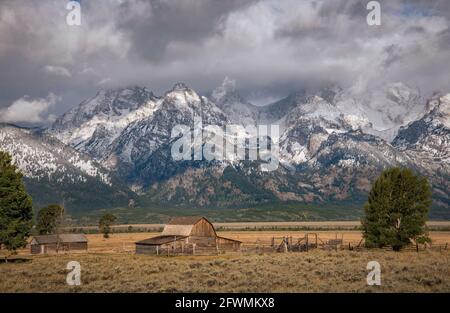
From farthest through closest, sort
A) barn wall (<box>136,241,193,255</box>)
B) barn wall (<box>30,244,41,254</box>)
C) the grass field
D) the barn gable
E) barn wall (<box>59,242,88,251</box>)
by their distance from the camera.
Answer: barn wall (<box>59,242,88,251</box>), barn wall (<box>30,244,41,254</box>), the barn gable, barn wall (<box>136,241,193,255</box>), the grass field

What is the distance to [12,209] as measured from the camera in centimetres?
6819

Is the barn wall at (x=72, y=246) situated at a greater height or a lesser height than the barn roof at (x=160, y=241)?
lesser

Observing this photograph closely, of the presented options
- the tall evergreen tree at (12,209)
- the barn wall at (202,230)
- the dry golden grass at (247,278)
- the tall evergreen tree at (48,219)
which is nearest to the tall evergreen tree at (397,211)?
the dry golden grass at (247,278)

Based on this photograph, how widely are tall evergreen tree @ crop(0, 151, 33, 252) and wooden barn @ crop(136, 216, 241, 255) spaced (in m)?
29.8

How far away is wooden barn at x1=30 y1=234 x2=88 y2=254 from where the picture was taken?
114125 mm

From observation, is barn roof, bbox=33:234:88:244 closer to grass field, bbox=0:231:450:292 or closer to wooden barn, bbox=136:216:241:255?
wooden barn, bbox=136:216:241:255

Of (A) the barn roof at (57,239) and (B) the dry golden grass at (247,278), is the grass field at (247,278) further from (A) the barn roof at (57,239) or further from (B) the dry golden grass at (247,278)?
(A) the barn roof at (57,239)

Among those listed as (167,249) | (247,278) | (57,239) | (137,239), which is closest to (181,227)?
(167,249)

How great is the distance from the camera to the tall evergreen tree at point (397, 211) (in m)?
76.6

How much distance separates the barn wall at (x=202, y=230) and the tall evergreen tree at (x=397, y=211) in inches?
1394

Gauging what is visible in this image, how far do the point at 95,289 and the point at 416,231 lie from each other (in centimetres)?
5183

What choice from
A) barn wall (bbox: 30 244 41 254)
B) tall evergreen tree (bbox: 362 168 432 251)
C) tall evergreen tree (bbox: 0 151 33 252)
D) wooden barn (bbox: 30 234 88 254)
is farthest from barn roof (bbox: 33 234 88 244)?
tall evergreen tree (bbox: 362 168 432 251)

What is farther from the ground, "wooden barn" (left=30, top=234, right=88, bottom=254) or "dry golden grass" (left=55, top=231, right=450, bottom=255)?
"wooden barn" (left=30, top=234, right=88, bottom=254)
